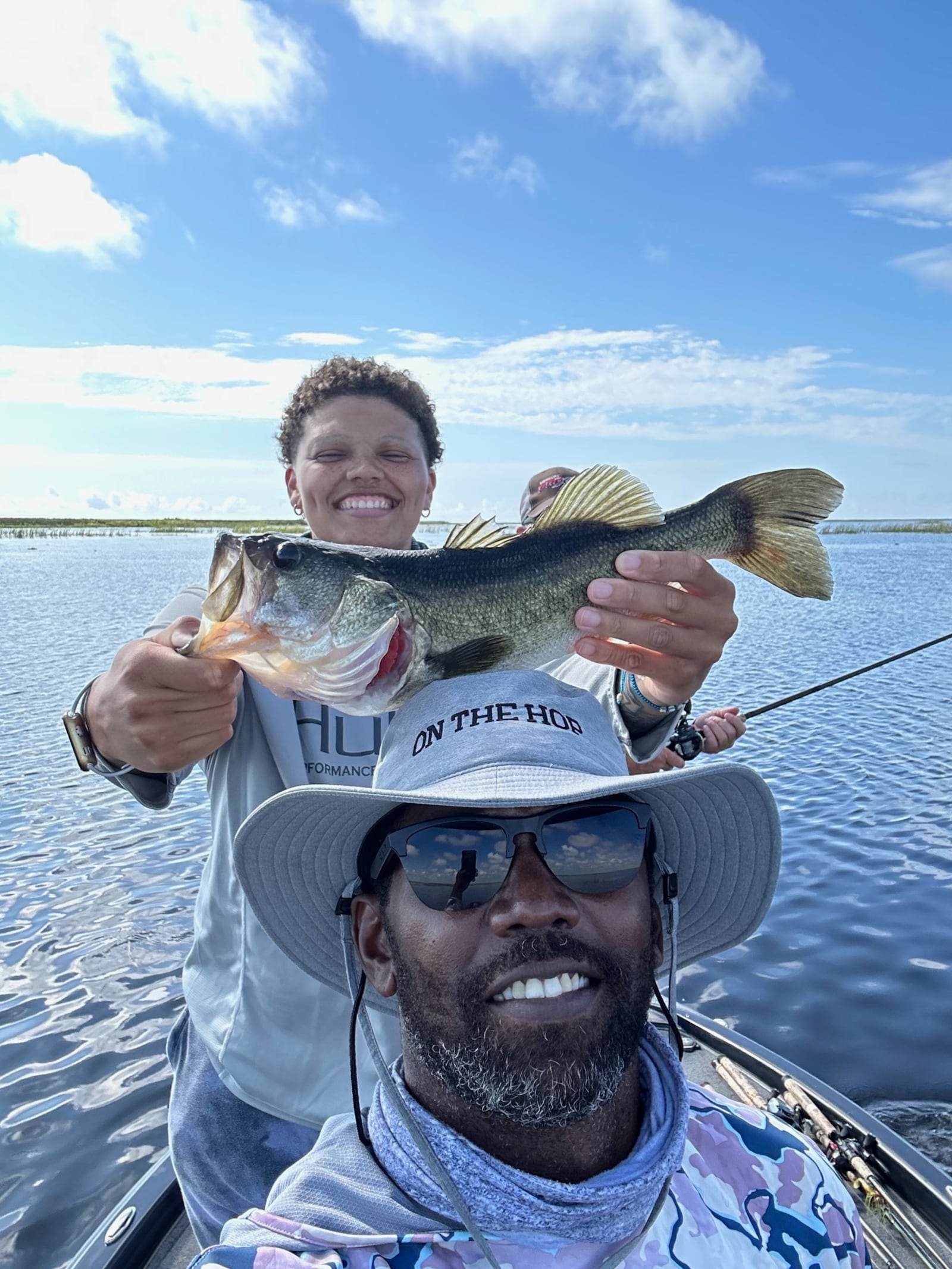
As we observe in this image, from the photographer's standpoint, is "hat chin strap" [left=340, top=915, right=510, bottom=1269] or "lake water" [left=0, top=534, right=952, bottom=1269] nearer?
"hat chin strap" [left=340, top=915, right=510, bottom=1269]

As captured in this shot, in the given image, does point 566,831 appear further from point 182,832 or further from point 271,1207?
point 182,832

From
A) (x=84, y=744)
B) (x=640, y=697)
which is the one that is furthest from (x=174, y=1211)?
(x=640, y=697)

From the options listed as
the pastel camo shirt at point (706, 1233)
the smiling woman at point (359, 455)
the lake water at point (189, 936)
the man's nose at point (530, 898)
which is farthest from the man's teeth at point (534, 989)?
the lake water at point (189, 936)

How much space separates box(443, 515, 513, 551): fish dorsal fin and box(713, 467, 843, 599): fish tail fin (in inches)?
27.5

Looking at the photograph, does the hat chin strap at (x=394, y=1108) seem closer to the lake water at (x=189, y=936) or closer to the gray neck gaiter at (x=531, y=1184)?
the gray neck gaiter at (x=531, y=1184)

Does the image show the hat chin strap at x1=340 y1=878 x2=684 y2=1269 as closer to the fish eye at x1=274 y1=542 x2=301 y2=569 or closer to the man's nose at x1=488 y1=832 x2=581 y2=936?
the man's nose at x1=488 y1=832 x2=581 y2=936

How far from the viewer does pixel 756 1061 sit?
16.5 feet

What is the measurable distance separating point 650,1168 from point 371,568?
5.35 feet

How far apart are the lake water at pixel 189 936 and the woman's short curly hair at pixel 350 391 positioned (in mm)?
5566

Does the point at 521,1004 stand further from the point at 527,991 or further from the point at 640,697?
the point at 640,697

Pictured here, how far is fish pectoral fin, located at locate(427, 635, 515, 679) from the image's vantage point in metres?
2.36

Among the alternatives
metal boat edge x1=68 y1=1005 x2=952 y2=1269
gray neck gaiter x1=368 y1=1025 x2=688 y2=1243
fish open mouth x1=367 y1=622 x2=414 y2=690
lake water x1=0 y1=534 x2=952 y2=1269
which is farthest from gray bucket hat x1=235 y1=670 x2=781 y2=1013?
lake water x1=0 y1=534 x2=952 y2=1269

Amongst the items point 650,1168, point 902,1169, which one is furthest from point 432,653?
point 902,1169

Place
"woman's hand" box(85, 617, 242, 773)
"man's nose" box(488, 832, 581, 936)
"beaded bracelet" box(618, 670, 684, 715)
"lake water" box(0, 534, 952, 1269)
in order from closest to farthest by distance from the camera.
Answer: "man's nose" box(488, 832, 581, 936), "woman's hand" box(85, 617, 242, 773), "beaded bracelet" box(618, 670, 684, 715), "lake water" box(0, 534, 952, 1269)
